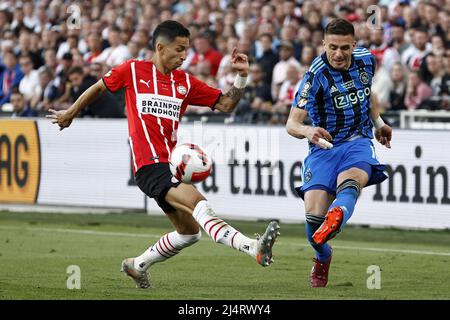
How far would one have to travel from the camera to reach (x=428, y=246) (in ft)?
48.4

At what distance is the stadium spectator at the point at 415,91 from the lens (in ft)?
59.9

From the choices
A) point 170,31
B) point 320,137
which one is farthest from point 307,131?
point 170,31

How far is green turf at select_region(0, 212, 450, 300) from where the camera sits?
33.0 feet

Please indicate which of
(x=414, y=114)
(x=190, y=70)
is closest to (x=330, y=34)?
(x=414, y=114)

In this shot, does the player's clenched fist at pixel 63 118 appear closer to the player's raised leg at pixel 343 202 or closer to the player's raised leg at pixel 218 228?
the player's raised leg at pixel 218 228

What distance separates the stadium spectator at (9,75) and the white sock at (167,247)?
13.7m

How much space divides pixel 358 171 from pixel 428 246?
187 inches

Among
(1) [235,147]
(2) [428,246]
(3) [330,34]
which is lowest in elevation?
(2) [428,246]

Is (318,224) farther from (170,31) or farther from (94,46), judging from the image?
(94,46)

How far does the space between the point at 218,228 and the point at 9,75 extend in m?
15.1

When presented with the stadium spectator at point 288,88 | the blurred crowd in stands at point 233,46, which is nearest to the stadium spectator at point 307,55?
the blurred crowd in stands at point 233,46

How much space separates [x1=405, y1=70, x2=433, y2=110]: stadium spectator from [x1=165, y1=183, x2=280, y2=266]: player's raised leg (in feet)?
29.3

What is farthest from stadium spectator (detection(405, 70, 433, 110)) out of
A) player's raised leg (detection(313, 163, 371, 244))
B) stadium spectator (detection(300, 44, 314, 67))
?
player's raised leg (detection(313, 163, 371, 244))
